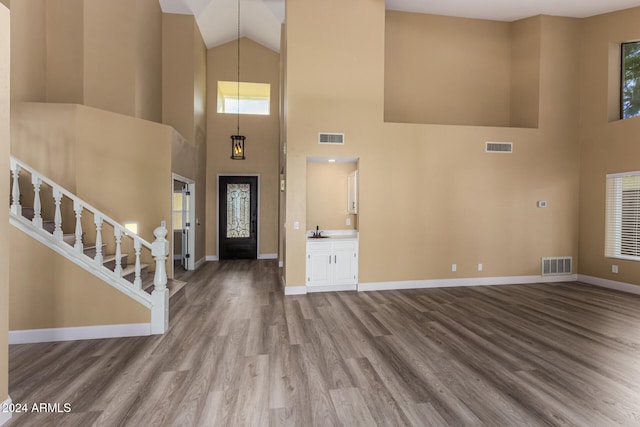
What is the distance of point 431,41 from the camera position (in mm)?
6219

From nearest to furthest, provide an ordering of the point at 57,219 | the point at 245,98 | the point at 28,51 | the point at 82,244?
the point at 57,219 < the point at 82,244 < the point at 28,51 < the point at 245,98

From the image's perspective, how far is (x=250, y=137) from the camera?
8.49m

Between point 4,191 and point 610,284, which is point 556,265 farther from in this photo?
point 4,191

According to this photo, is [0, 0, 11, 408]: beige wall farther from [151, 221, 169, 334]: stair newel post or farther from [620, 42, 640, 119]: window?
[620, 42, 640, 119]: window

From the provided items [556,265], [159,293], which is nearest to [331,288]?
[159,293]

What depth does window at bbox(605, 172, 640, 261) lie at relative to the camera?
17.0 feet

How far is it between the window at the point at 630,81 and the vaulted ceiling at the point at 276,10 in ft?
2.44

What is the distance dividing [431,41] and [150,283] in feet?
22.5

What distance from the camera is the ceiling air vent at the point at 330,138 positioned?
16.7 ft

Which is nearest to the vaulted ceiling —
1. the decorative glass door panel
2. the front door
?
the front door

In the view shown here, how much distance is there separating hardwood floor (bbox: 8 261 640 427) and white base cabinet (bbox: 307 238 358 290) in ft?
2.59

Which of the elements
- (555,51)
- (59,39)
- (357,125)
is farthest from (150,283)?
(555,51)

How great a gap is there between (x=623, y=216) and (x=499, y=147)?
246 cm

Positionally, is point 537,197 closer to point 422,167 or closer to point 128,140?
point 422,167
